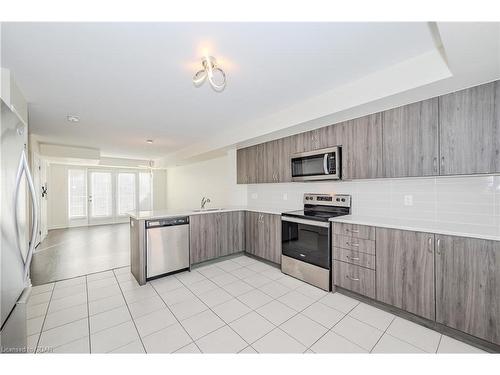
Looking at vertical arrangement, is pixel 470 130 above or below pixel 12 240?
above

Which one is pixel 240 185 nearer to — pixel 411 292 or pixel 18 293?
pixel 411 292

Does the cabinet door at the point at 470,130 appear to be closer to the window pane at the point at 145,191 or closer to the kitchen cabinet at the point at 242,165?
the kitchen cabinet at the point at 242,165

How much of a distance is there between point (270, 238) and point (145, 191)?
6.76 m

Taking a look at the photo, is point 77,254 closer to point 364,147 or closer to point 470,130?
point 364,147

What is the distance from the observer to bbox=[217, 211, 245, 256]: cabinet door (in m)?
3.57

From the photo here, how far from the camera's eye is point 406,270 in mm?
1971

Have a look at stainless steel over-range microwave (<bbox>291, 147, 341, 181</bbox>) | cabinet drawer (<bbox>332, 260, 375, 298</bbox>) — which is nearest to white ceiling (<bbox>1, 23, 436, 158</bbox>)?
stainless steel over-range microwave (<bbox>291, 147, 341, 181</bbox>)

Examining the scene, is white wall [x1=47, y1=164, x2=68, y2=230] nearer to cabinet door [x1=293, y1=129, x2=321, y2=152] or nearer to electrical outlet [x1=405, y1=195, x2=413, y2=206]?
cabinet door [x1=293, y1=129, x2=321, y2=152]

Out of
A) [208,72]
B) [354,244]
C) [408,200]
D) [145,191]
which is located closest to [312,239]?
[354,244]

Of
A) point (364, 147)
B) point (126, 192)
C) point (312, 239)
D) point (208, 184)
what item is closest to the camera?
point (364, 147)

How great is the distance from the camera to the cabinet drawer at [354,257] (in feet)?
7.25

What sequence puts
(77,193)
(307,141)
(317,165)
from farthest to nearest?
1. (77,193)
2. (307,141)
3. (317,165)

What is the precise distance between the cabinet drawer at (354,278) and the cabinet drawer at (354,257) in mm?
45

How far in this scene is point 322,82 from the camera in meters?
2.17
